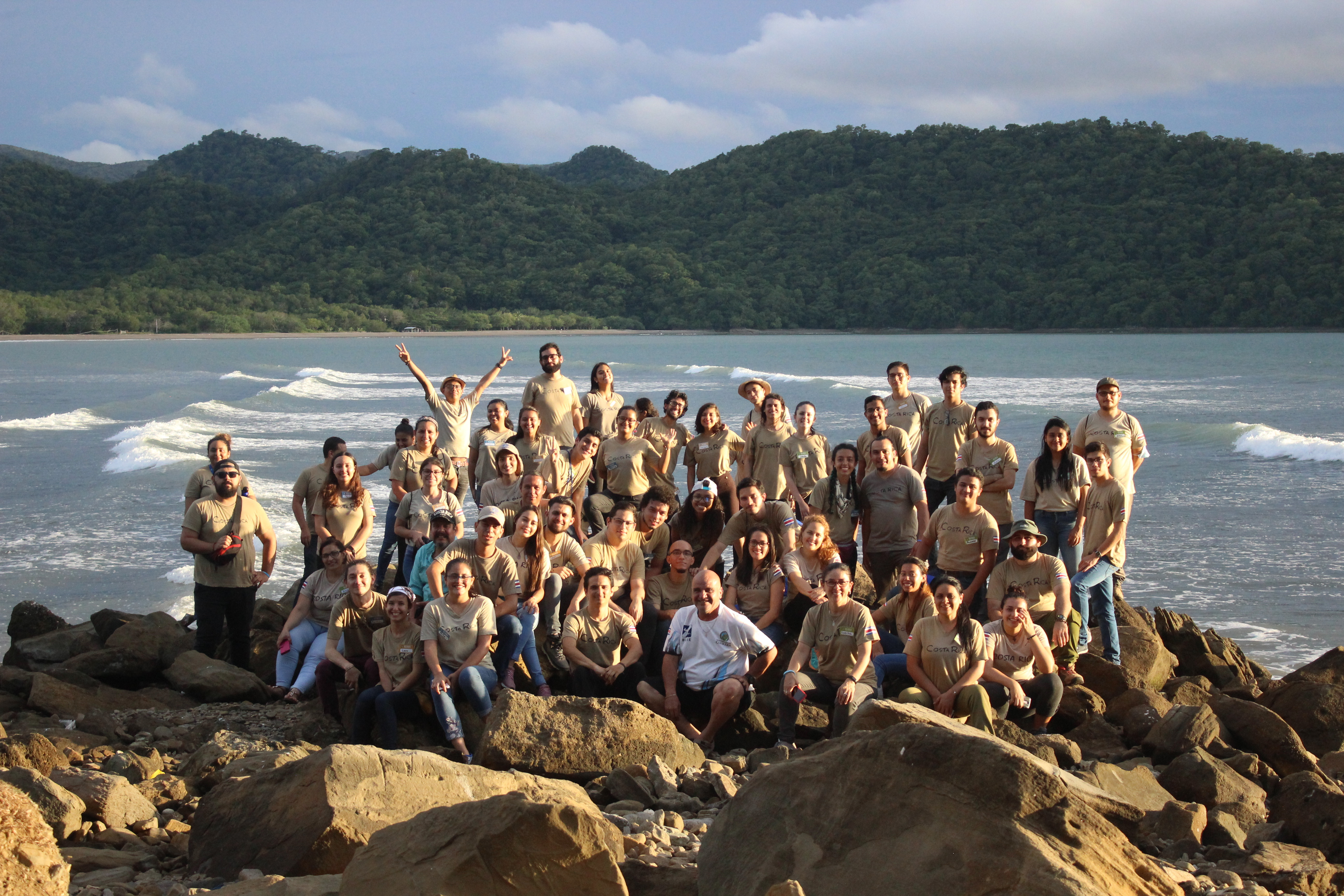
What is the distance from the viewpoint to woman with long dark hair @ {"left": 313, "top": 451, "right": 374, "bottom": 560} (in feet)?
29.9

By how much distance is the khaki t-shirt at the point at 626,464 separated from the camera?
32.2 feet

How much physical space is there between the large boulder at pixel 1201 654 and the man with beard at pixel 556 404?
514 centimetres

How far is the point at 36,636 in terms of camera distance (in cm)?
1061

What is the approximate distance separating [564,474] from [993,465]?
3.27 m

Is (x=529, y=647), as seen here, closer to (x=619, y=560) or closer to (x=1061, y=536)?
(x=619, y=560)

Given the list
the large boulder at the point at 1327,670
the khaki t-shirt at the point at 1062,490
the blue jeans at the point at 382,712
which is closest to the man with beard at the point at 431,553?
the blue jeans at the point at 382,712

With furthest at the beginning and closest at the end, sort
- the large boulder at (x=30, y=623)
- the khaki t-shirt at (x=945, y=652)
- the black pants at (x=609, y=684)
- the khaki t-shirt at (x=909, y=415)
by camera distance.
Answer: the large boulder at (x=30, y=623)
the khaki t-shirt at (x=909, y=415)
the black pants at (x=609, y=684)
the khaki t-shirt at (x=945, y=652)

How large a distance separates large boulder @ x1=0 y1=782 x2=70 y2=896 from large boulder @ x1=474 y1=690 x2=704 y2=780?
9.21 ft

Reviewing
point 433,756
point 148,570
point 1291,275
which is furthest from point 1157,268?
point 433,756

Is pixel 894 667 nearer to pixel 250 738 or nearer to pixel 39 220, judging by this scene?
pixel 250 738

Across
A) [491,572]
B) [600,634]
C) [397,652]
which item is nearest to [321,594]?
[397,652]

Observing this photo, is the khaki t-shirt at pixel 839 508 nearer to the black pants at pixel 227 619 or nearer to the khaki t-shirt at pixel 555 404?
the khaki t-shirt at pixel 555 404

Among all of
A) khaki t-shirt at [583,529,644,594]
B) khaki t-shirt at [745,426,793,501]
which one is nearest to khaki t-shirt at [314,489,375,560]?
khaki t-shirt at [583,529,644,594]

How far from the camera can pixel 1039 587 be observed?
25.7ft
